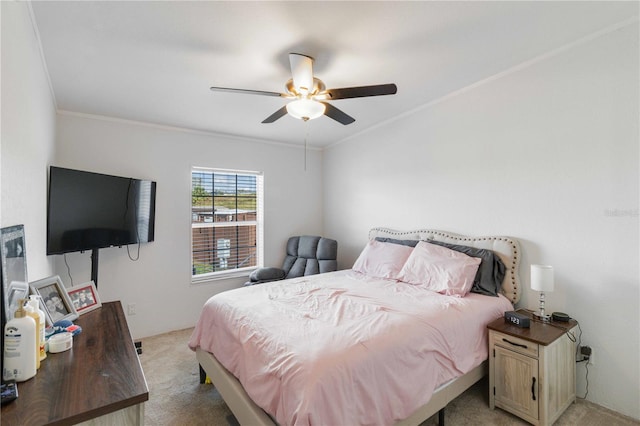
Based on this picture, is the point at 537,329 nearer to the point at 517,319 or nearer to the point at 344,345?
the point at 517,319

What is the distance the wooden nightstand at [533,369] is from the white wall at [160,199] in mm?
3051

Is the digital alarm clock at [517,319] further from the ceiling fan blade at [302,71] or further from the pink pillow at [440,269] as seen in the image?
the ceiling fan blade at [302,71]

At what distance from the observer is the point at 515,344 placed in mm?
1913

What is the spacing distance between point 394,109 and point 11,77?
301 centimetres

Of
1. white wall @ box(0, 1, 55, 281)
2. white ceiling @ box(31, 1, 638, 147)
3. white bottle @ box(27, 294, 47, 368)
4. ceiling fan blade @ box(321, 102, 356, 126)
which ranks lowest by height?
white bottle @ box(27, 294, 47, 368)

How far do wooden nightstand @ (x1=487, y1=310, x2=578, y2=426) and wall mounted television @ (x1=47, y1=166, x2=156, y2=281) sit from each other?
11.3 feet

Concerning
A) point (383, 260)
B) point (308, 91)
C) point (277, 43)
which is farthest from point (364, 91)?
point (383, 260)

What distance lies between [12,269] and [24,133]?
2.73ft

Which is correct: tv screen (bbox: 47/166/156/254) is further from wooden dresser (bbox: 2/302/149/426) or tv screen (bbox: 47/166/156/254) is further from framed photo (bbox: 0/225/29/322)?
wooden dresser (bbox: 2/302/149/426)

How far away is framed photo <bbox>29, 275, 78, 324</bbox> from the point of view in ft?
4.77

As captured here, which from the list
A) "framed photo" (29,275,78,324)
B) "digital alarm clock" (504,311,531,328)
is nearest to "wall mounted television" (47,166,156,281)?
"framed photo" (29,275,78,324)

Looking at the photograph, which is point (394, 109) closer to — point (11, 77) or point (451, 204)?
point (451, 204)

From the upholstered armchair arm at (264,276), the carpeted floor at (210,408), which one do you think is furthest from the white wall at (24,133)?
the upholstered armchair arm at (264,276)

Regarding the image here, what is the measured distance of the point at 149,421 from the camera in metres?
1.96
